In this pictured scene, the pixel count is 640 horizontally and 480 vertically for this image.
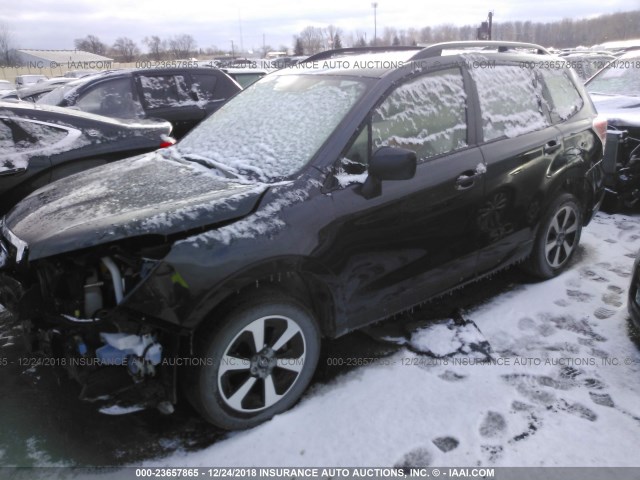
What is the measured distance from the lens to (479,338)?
3.29 meters

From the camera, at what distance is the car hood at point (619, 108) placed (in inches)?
212

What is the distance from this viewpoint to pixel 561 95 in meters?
3.98

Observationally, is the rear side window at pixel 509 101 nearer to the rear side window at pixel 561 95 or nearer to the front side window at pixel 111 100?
the rear side window at pixel 561 95

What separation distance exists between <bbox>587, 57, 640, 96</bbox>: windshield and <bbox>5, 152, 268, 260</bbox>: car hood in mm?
6406

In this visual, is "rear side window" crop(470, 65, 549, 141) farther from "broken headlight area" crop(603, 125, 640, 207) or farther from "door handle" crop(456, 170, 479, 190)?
"broken headlight area" crop(603, 125, 640, 207)

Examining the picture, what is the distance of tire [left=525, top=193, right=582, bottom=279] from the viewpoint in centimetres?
384

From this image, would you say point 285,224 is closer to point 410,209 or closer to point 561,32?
point 410,209

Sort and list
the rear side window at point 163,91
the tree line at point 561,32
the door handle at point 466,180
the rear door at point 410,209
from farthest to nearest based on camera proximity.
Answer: the tree line at point 561,32 → the rear side window at point 163,91 → the door handle at point 466,180 → the rear door at point 410,209

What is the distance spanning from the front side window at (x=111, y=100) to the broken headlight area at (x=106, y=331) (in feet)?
16.3

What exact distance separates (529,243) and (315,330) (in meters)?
1.99

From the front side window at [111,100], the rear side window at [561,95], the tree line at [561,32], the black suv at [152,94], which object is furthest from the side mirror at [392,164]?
the tree line at [561,32]

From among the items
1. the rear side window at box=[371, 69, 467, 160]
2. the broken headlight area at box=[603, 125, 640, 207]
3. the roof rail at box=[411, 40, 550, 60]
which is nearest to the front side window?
the roof rail at box=[411, 40, 550, 60]

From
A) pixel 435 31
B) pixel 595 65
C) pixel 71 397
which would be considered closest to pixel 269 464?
pixel 71 397

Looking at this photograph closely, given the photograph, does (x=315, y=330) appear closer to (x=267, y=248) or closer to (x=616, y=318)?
(x=267, y=248)
